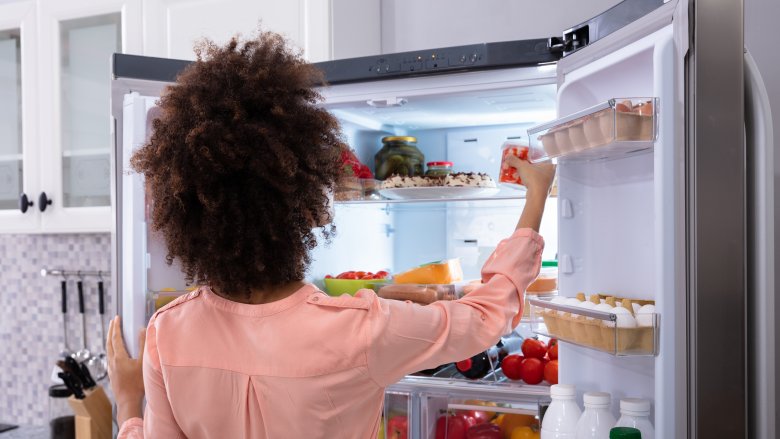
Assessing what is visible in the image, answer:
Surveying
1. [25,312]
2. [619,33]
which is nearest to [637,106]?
[619,33]

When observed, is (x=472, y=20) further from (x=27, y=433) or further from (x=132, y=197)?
(x=27, y=433)

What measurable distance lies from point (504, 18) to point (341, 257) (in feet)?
3.05

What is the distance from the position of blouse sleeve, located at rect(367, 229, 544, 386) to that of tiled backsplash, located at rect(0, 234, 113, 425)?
206cm

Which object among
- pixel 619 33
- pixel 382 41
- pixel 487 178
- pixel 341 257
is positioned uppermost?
pixel 382 41

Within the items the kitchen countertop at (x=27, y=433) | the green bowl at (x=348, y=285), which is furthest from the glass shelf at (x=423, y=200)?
the kitchen countertop at (x=27, y=433)

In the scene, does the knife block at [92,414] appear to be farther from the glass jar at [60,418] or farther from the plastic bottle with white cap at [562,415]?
the plastic bottle with white cap at [562,415]

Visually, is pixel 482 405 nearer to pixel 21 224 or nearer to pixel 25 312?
pixel 21 224

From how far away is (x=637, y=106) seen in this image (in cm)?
105

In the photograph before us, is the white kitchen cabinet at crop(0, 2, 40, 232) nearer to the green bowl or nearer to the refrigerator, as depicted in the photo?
the refrigerator

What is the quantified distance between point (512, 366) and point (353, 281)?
18.7 inches

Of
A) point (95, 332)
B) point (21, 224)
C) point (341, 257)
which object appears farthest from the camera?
point (95, 332)

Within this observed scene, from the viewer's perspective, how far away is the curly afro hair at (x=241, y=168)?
0.97m

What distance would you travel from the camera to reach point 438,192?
1.84m

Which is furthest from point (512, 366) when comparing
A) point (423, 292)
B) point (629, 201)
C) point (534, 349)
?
point (629, 201)
